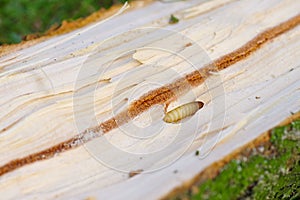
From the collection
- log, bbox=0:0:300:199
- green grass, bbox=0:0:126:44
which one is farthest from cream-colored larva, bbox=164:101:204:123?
green grass, bbox=0:0:126:44

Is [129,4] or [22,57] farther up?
[129,4]

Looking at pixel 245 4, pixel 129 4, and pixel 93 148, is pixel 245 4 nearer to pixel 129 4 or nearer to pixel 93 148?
pixel 129 4

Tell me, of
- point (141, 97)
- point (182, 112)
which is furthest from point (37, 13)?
point (182, 112)

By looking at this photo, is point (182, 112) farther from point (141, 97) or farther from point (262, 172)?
point (262, 172)

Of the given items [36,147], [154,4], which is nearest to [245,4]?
[154,4]

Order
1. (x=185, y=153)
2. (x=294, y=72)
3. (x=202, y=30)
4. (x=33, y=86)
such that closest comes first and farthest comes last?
(x=185, y=153) → (x=33, y=86) → (x=294, y=72) → (x=202, y=30)

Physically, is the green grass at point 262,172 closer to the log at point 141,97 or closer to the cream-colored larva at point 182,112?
the log at point 141,97
